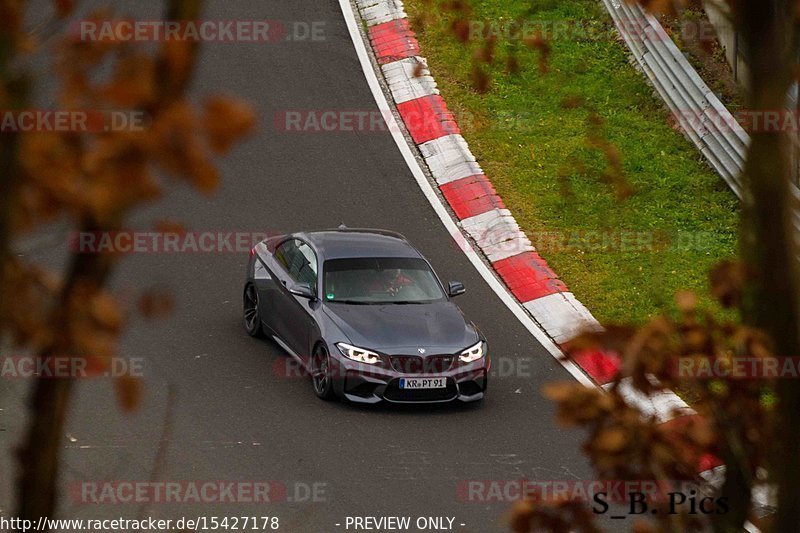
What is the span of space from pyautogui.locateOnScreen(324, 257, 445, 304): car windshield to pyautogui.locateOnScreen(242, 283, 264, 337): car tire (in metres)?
1.09

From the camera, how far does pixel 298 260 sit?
1298 centimetres

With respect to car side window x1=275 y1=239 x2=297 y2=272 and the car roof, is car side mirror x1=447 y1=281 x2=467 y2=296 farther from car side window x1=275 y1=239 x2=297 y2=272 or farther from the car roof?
car side window x1=275 y1=239 x2=297 y2=272

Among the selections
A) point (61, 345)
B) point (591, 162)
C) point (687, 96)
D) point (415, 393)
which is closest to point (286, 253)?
point (415, 393)

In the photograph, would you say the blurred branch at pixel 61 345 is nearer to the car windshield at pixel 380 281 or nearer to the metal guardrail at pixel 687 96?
the car windshield at pixel 380 281

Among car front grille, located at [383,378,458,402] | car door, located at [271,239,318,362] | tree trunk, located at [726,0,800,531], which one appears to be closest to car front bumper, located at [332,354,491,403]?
car front grille, located at [383,378,458,402]

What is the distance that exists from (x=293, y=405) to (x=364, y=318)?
1.09m

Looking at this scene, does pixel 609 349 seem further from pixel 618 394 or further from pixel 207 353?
pixel 207 353

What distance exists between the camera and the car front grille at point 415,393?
1146 centimetres

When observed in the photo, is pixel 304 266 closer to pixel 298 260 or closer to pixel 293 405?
pixel 298 260

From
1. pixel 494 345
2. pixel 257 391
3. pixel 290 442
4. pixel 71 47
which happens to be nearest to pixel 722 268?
pixel 71 47

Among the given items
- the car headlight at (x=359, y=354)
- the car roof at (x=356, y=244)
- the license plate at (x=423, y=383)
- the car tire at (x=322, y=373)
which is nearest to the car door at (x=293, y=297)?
the car roof at (x=356, y=244)

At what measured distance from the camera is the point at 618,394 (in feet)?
10.5

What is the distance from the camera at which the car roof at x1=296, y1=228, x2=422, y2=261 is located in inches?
501

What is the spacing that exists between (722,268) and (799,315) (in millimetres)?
278
